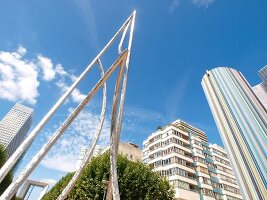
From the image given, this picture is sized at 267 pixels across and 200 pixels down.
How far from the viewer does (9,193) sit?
420 centimetres

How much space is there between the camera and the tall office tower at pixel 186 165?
3578cm

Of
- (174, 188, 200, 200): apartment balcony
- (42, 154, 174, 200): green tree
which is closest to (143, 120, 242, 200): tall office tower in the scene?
(174, 188, 200, 200): apartment balcony

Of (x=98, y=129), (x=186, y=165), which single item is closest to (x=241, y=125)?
(x=186, y=165)

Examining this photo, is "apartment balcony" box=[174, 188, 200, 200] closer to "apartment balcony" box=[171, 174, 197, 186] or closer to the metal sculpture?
"apartment balcony" box=[171, 174, 197, 186]

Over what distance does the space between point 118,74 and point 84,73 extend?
217 cm

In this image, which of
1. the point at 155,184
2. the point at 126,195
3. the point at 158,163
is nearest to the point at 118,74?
the point at 126,195

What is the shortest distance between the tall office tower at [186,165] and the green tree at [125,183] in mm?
14796

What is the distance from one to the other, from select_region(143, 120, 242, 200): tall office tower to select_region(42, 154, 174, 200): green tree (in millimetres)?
14796

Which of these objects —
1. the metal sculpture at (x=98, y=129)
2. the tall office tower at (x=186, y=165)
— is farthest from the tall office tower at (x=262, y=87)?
the metal sculpture at (x=98, y=129)

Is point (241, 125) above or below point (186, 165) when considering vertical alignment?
above

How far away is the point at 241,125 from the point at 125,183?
25.6 metres

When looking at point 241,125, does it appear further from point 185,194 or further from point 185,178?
point 185,194

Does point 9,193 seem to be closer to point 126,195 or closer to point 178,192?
point 126,195

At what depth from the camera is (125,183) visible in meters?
15.4
